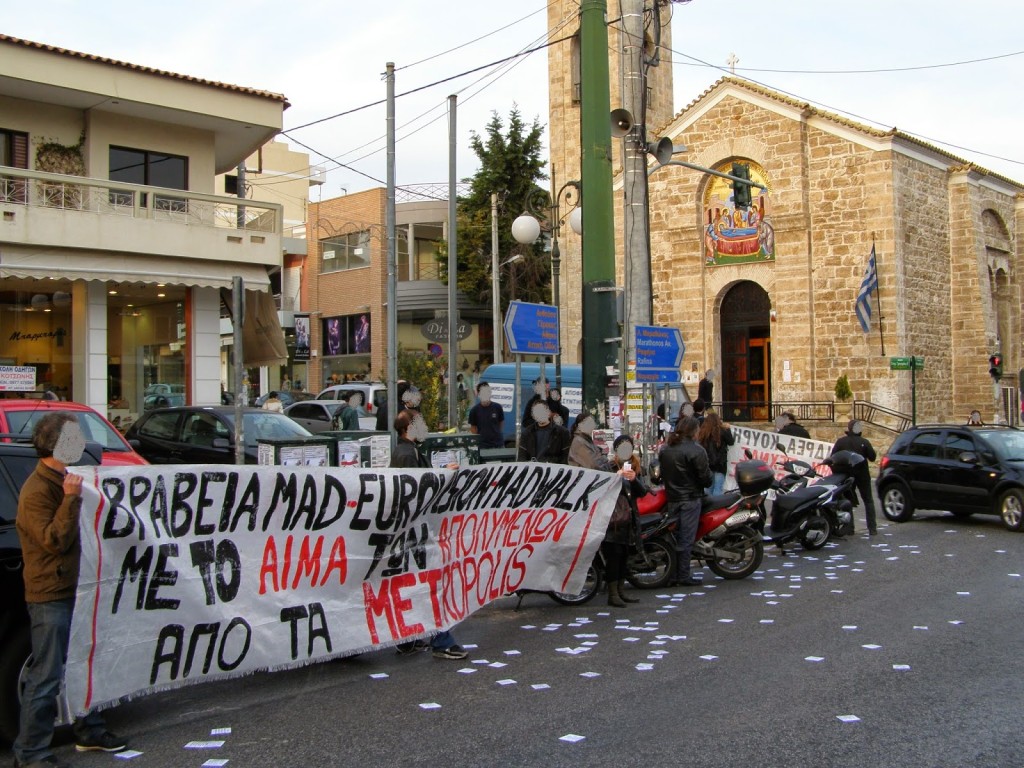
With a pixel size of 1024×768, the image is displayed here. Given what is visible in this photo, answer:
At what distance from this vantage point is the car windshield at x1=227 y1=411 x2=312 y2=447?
1478 centimetres

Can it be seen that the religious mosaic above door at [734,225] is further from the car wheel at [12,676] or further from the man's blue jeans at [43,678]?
the man's blue jeans at [43,678]

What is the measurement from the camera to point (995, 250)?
35.5m

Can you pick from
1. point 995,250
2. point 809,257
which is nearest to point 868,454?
point 809,257

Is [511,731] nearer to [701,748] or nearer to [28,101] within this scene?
[701,748]

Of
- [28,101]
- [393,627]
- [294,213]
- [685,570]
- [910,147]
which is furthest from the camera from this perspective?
[294,213]

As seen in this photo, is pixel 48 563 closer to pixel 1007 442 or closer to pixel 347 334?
pixel 1007 442

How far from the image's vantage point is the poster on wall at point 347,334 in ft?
147

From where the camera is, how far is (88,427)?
38.4 feet

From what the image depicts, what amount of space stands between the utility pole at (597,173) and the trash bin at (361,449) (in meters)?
2.85

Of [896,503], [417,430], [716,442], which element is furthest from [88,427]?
[896,503]

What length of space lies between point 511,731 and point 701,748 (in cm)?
106

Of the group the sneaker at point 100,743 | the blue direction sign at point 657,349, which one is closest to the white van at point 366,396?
the blue direction sign at point 657,349

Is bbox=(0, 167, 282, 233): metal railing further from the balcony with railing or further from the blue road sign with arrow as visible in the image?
the blue road sign with arrow

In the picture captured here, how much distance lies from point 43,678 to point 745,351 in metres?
30.7
